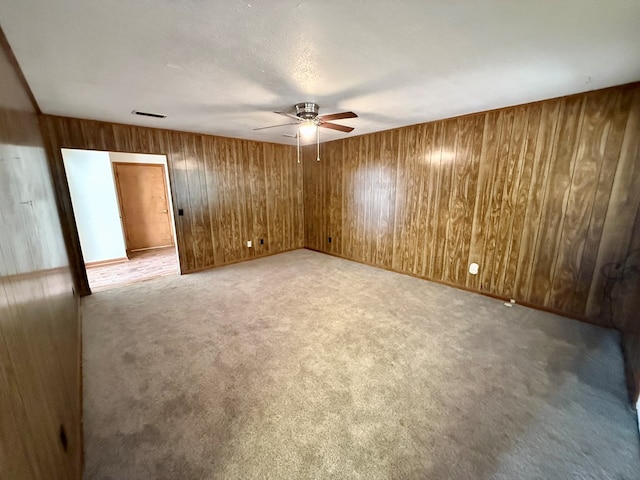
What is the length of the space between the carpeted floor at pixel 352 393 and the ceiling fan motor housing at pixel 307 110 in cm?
214

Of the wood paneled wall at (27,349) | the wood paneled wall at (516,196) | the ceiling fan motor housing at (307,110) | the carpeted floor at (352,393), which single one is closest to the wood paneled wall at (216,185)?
the carpeted floor at (352,393)

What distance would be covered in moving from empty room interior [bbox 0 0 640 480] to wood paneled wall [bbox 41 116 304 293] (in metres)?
0.04

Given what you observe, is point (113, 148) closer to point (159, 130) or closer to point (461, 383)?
point (159, 130)

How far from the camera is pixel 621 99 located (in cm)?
231

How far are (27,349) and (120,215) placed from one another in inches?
206

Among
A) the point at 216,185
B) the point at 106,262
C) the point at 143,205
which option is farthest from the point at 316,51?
the point at 143,205

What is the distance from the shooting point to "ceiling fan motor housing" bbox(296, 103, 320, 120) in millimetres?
2641

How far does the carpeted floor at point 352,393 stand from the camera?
133 centimetres

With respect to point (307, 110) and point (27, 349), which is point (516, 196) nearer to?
point (307, 110)

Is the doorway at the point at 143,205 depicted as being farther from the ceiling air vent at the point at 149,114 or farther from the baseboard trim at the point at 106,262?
the ceiling air vent at the point at 149,114

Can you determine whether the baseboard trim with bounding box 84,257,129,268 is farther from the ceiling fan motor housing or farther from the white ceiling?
the ceiling fan motor housing

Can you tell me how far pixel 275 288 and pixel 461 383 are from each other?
2.44m

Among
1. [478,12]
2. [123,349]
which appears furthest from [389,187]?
[123,349]

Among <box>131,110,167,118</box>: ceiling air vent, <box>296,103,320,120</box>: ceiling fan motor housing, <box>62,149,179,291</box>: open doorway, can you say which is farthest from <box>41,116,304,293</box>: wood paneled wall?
<box>296,103,320,120</box>: ceiling fan motor housing
